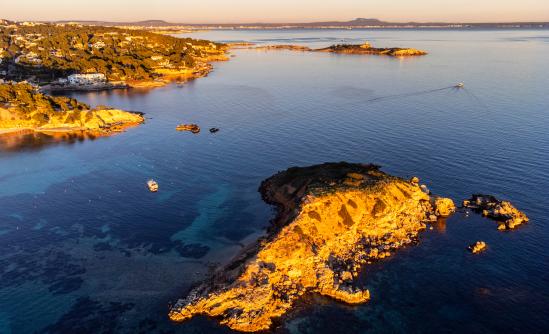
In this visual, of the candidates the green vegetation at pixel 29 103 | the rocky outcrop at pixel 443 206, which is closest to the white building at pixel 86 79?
the green vegetation at pixel 29 103

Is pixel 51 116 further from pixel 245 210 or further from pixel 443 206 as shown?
pixel 443 206

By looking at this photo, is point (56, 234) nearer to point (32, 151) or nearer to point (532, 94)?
point (32, 151)

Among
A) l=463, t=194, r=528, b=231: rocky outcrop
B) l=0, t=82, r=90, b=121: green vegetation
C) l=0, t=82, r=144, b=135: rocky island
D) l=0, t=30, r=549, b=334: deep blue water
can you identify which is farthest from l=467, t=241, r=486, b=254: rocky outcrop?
l=0, t=82, r=90, b=121: green vegetation

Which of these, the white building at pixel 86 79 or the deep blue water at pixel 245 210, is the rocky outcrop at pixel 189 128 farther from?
the white building at pixel 86 79

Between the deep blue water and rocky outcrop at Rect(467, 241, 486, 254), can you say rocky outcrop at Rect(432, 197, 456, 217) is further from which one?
rocky outcrop at Rect(467, 241, 486, 254)

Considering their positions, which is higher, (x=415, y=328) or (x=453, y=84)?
(x=453, y=84)

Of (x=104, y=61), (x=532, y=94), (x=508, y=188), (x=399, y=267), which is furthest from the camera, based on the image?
(x=104, y=61)

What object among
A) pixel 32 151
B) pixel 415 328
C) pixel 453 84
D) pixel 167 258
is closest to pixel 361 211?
pixel 415 328
